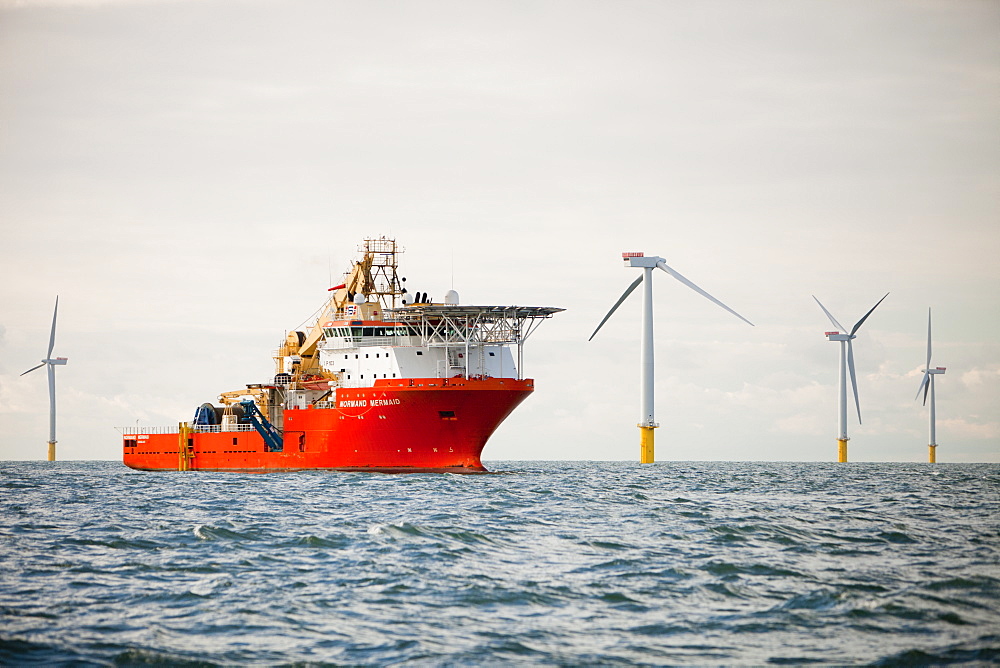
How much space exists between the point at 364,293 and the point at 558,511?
44.5m

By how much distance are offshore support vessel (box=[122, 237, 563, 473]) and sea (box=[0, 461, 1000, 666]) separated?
85.1 feet

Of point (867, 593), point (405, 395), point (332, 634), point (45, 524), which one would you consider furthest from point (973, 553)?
point (405, 395)

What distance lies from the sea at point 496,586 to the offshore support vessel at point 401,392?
25.9 m

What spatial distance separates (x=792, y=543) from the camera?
28.2 m

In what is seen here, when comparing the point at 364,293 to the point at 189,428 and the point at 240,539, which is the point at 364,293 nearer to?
the point at 189,428

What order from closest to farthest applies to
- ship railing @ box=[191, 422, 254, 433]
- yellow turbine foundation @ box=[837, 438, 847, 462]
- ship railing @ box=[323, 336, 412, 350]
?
ship railing @ box=[323, 336, 412, 350]
ship railing @ box=[191, 422, 254, 433]
yellow turbine foundation @ box=[837, 438, 847, 462]

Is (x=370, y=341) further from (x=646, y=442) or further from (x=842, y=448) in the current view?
(x=842, y=448)

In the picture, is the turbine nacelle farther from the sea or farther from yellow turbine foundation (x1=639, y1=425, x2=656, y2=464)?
the sea

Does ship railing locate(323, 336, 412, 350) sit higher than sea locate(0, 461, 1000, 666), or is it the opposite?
ship railing locate(323, 336, 412, 350)

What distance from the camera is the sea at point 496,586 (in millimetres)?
16297

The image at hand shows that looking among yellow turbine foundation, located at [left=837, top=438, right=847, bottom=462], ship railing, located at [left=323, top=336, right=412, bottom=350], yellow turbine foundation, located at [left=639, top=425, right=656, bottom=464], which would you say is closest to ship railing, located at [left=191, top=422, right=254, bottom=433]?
ship railing, located at [left=323, top=336, right=412, bottom=350]

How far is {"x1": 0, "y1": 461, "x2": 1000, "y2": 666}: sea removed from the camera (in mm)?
16297

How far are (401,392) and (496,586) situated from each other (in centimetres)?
4353

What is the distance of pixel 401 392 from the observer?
6444 centimetres
